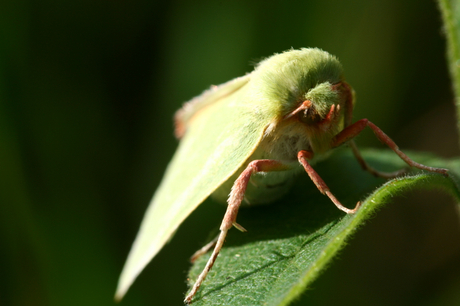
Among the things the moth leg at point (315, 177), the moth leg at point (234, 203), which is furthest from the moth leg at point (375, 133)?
the moth leg at point (234, 203)

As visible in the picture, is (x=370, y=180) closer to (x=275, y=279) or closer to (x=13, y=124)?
(x=275, y=279)

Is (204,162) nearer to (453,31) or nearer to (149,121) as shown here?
(453,31)

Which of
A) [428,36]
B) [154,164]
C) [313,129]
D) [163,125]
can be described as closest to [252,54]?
[163,125]

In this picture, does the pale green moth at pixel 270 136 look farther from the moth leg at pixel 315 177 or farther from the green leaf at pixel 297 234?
the green leaf at pixel 297 234

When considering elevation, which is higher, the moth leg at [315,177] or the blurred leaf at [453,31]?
the blurred leaf at [453,31]

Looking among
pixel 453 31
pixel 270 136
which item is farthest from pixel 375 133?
pixel 453 31

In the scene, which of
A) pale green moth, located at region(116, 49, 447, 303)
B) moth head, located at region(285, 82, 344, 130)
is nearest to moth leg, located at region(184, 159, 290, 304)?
pale green moth, located at region(116, 49, 447, 303)
